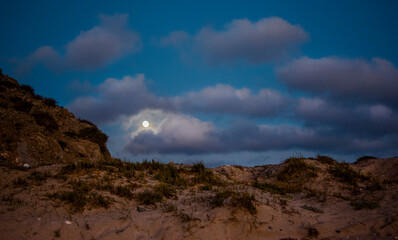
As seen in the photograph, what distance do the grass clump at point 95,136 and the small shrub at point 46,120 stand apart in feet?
8.87

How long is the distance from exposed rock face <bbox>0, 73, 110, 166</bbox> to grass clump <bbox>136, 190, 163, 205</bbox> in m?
11.2

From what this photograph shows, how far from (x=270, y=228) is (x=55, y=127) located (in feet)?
73.7

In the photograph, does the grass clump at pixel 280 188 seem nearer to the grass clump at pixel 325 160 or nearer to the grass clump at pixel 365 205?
the grass clump at pixel 365 205

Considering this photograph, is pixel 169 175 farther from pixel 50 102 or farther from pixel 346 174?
pixel 50 102

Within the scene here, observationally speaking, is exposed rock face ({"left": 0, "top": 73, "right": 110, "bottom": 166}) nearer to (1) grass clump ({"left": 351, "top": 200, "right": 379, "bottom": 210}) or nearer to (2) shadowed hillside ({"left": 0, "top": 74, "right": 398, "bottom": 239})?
(2) shadowed hillside ({"left": 0, "top": 74, "right": 398, "bottom": 239})

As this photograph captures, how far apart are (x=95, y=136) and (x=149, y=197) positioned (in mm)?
19115

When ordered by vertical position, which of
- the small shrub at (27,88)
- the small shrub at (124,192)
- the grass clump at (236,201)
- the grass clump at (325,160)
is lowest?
the grass clump at (236,201)

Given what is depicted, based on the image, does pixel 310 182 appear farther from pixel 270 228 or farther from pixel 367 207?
pixel 270 228

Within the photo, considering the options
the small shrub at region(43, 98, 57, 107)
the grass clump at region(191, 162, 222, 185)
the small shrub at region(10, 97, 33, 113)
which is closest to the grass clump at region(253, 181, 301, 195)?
the grass clump at region(191, 162, 222, 185)

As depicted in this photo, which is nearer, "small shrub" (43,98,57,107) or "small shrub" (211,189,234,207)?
"small shrub" (211,189,234,207)

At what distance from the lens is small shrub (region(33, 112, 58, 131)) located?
22.6 m

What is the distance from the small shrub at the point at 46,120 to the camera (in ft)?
74.0

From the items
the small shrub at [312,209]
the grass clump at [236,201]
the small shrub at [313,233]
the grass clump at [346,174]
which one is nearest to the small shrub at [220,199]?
the grass clump at [236,201]

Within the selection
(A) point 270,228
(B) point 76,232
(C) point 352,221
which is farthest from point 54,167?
(C) point 352,221
